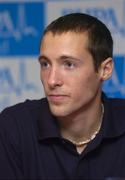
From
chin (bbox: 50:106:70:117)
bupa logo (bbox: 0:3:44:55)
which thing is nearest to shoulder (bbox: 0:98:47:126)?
chin (bbox: 50:106:70:117)

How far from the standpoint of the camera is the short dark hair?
1123 millimetres

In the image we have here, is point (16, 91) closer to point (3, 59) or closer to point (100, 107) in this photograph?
point (3, 59)

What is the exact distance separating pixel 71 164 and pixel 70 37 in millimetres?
370

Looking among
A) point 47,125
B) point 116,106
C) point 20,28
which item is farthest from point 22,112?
point 20,28

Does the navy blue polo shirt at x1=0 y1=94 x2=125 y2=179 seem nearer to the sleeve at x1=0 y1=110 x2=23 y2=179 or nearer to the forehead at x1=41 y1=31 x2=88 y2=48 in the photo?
the sleeve at x1=0 y1=110 x2=23 y2=179

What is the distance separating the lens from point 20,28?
1920 mm

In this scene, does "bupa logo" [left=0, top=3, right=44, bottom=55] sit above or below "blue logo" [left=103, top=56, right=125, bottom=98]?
above

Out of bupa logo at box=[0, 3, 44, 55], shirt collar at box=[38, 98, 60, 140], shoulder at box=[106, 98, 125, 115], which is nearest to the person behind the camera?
shirt collar at box=[38, 98, 60, 140]

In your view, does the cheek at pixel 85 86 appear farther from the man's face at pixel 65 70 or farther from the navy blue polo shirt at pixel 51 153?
the navy blue polo shirt at pixel 51 153

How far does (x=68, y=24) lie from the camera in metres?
1.13

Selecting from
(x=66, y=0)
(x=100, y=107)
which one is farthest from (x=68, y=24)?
(x=66, y=0)

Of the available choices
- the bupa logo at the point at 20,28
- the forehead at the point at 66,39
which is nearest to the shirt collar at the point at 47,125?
the forehead at the point at 66,39

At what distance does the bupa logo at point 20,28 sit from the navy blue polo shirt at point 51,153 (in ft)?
2.50

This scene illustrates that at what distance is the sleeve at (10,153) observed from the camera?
1156mm
